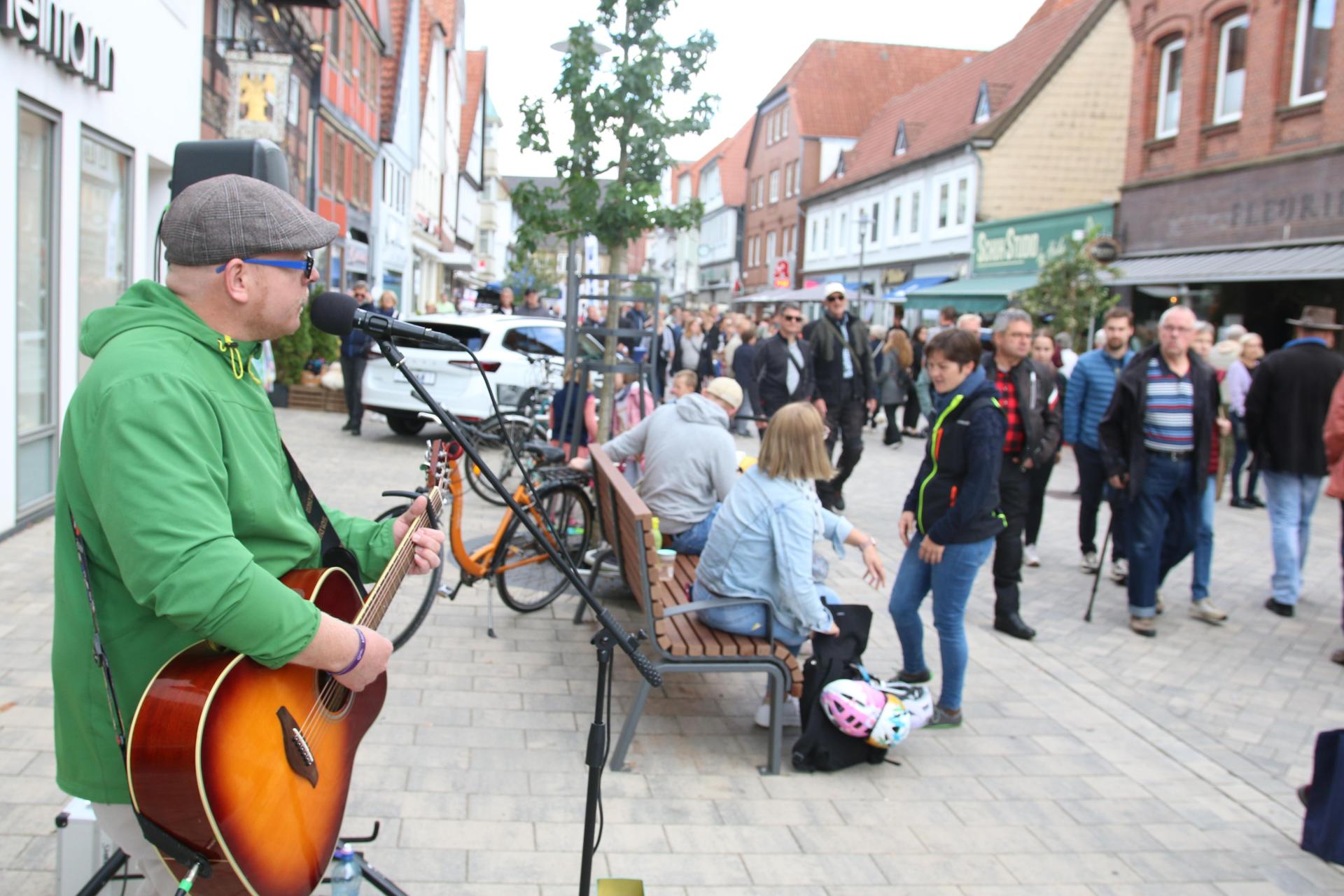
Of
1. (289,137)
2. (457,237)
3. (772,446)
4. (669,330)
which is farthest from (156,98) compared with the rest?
(457,237)

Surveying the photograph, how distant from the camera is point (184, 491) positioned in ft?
6.08

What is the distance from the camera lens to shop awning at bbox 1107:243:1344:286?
610 inches

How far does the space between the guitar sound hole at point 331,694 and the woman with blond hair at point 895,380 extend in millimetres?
14645

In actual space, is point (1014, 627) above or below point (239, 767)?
below

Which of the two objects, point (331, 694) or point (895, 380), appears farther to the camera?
point (895, 380)

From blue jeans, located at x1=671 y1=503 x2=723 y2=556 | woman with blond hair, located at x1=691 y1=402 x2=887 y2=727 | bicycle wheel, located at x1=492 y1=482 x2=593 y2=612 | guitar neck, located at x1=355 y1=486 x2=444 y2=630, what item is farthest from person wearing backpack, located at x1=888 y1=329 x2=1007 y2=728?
guitar neck, located at x1=355 y1=486 x2=444 y2=630

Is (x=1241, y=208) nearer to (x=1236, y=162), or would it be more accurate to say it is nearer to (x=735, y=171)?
(x=1236, y=162)

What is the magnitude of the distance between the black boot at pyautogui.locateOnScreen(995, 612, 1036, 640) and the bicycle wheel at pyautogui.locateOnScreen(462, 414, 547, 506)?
416 cm

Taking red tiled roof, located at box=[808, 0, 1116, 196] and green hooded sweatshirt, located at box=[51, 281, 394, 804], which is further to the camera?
red tiled roof, located at box=[808, 0, 1116, 196]

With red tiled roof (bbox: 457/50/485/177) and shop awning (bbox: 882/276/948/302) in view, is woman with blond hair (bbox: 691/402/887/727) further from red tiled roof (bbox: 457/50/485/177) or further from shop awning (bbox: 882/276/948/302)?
red tiled roof (bbox: 457/50/485/177)

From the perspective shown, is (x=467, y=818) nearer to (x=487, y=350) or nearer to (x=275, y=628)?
(x=275, y=628)

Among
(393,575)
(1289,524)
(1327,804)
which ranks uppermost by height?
(393,575)

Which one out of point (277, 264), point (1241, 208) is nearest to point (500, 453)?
point (277, 264)

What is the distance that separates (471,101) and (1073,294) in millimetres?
43853
